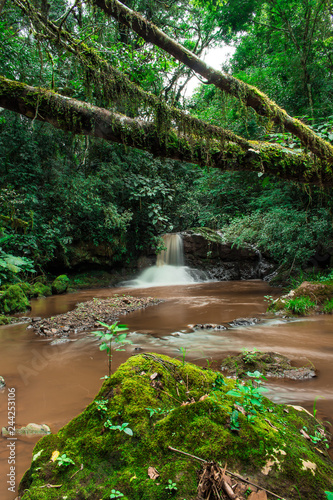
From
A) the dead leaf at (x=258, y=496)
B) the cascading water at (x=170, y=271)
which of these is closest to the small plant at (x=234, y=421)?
the dead leaf at (x=258, y=496)

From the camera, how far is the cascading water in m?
14.8

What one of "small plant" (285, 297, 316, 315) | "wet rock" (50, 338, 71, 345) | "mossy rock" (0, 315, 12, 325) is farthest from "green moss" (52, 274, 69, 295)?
"small plant" (285, 297, 316, 315)

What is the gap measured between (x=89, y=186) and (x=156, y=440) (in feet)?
40.0

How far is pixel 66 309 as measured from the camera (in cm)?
788

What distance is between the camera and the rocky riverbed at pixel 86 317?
18.0ft

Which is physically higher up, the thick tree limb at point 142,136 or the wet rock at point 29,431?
the thick tree limb at point 142,136

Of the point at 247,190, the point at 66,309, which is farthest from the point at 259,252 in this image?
the point at 66,309

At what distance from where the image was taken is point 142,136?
3312 millimetres

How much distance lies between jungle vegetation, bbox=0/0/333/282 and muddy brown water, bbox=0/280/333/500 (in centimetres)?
255

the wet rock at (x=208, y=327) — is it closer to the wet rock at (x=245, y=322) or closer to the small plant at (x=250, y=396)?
the wet rock at (x=245, y=322)

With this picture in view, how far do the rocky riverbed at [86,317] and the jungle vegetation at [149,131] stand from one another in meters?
1.87

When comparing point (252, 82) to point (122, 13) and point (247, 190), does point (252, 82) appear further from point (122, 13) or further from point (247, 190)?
point (122, 13)

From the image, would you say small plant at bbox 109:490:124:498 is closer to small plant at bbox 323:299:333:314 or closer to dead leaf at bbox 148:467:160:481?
dead leaf at bbox 148:467:160:481

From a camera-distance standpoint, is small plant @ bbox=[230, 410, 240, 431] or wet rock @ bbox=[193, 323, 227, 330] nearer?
small plant @ bbox=[230, 410, 240, 431]
